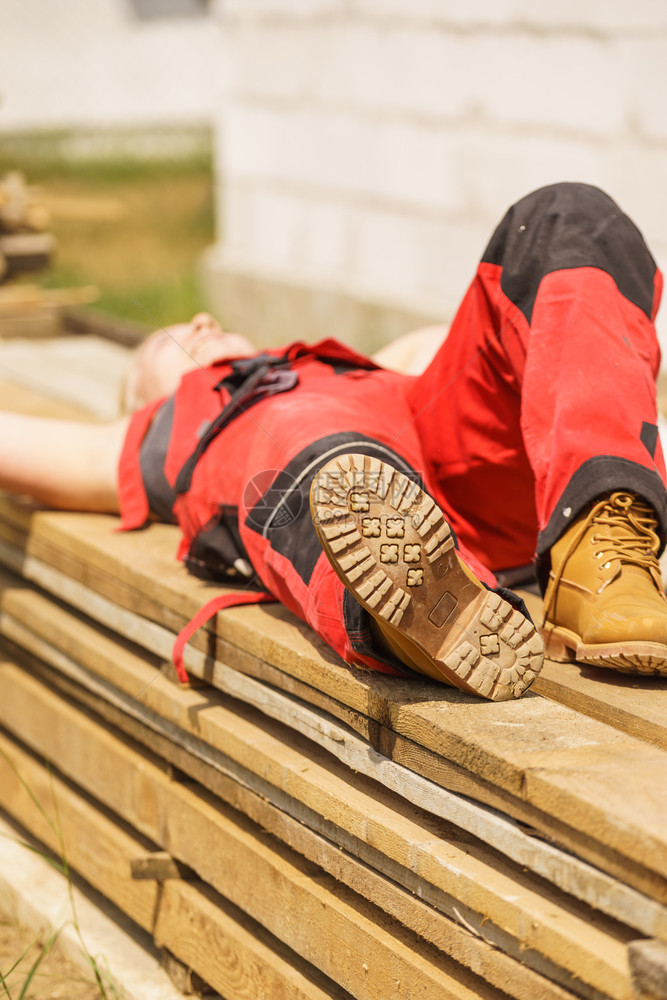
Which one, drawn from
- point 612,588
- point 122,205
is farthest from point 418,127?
point 612,588

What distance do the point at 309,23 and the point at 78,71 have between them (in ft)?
4.04

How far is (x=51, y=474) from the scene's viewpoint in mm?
2156

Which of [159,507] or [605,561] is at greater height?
[605,561]

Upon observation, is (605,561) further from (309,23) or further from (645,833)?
(309,23)

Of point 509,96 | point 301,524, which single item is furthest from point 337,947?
point 509,96

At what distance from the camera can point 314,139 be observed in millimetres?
4859

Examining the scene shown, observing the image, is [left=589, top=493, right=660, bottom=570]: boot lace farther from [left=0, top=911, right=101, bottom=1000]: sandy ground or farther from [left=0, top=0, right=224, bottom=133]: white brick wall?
[left=0, top=0, right=224, bottom=133]: white brick wall

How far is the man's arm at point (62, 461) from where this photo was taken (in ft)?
7.02

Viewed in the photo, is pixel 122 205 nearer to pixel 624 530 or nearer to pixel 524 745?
pixel 624 530

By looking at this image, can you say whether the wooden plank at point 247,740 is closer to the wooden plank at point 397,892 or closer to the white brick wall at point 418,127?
the wooden plank at point 397,892

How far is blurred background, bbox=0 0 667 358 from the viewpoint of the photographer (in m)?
2.77

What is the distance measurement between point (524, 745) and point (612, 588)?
0.86 ft

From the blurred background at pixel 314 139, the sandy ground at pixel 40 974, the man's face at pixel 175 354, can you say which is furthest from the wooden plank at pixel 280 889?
the blurred background at pixel 314 139

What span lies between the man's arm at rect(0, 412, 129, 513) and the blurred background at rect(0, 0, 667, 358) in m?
0.33
